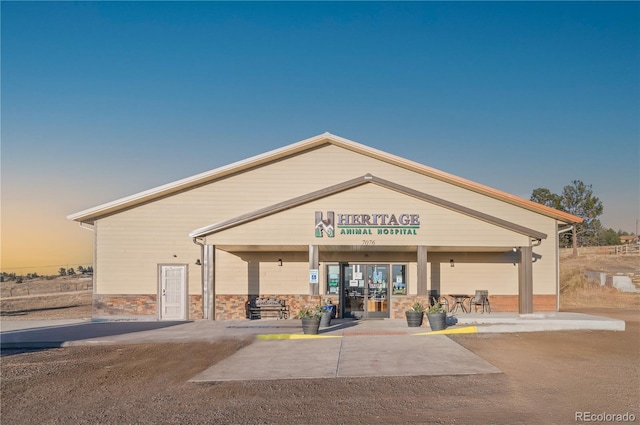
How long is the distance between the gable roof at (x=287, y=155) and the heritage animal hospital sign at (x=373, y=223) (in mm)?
2860

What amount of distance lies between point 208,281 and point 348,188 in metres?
5.51

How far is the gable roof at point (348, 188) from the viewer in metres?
19.0

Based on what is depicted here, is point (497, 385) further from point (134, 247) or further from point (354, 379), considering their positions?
point (134, 247)

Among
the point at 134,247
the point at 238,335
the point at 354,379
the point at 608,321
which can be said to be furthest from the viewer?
the point at 134,247

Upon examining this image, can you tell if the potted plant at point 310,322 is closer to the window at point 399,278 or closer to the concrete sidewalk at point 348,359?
the concrete sidewalk at point 348,359

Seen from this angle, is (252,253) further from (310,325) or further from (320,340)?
(320,340)

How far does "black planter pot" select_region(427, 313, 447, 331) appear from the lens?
16984 millimetres

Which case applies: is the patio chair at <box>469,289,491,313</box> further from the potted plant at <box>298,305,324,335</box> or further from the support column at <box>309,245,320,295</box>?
the potted plant at <box>298,305,324,335</box>

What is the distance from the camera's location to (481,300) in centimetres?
2114

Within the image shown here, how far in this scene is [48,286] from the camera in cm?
4941

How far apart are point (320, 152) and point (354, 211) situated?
346 centimetres

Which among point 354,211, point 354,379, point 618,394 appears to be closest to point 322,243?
point 354,211

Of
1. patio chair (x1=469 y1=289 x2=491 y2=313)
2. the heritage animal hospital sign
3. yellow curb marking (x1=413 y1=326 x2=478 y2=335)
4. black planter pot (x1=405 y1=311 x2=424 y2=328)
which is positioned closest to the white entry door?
the heritage animal hospital sign

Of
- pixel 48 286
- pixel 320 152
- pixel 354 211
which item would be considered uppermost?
pixel 320 152
